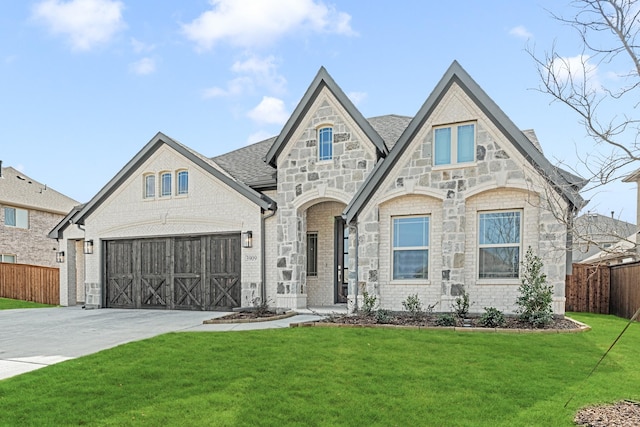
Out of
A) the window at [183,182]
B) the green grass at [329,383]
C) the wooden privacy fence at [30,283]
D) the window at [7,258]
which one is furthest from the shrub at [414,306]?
the window at [7,258]

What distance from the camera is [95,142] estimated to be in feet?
55.1

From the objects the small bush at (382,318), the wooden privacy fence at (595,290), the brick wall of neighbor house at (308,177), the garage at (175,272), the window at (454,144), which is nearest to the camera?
the small bush at (382,318)

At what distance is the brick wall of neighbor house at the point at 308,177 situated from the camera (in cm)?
1262

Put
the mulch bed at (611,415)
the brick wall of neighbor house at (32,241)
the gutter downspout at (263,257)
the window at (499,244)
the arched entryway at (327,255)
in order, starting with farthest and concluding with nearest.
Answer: the brick wall of neighbor house at (32,241)
the arched entryway at (327,255)
the gutter downspout at (263,257)
the window at (499,244)
the mulch bed at (611,415)

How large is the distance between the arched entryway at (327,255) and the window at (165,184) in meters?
5.07

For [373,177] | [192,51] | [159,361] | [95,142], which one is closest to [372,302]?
[373,177]

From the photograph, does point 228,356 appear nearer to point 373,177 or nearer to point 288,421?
point 288,421

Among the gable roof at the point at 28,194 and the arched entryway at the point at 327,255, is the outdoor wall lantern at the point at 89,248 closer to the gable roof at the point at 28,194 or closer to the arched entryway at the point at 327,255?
the arched entryway at the point at 327,255

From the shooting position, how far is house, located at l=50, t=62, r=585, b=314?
10602mm

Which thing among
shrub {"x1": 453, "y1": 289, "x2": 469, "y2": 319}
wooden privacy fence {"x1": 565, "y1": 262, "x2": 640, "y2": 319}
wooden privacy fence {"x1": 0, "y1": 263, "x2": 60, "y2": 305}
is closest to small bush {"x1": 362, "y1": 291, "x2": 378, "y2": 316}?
shrub {"x1": 453, "y1": 289, "x2": 469, "y2": 319}

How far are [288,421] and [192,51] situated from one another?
11.9m

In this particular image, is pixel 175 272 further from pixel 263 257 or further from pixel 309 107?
pixel 309 107

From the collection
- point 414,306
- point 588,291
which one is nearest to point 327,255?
point 414,306

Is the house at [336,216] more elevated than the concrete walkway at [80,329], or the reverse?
the house at [336,216]
